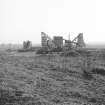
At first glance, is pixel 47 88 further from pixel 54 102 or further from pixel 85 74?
pixel 85 74

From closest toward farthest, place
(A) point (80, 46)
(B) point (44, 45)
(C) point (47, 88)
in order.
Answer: (C) point (47, 88)
(B) point (44, 45)
(A) point (80, 46)

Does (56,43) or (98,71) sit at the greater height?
(56,43)

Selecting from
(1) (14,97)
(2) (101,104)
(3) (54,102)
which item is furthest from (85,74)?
(1) (14,97)

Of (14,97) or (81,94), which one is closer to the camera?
(14,97)

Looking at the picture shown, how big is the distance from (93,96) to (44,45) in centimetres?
2555

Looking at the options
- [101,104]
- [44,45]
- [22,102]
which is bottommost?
[101,104]

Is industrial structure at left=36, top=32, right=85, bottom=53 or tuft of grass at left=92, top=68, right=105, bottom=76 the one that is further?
industrial structure at left=36, top=32, right=85, bottom=53

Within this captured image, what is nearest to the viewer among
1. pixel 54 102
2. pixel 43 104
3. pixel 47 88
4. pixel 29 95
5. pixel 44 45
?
pixel 43 104

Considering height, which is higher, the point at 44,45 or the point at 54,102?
the point at 44,45

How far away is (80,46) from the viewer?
1369 inches

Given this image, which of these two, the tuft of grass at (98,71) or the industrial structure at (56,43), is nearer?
the tuft of grass at (98,71)

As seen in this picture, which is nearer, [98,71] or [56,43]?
[98,71]

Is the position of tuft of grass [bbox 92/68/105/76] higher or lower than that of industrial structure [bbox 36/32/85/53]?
lower

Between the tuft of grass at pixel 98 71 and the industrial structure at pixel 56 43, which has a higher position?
the industrial structure at pixel 56 43
